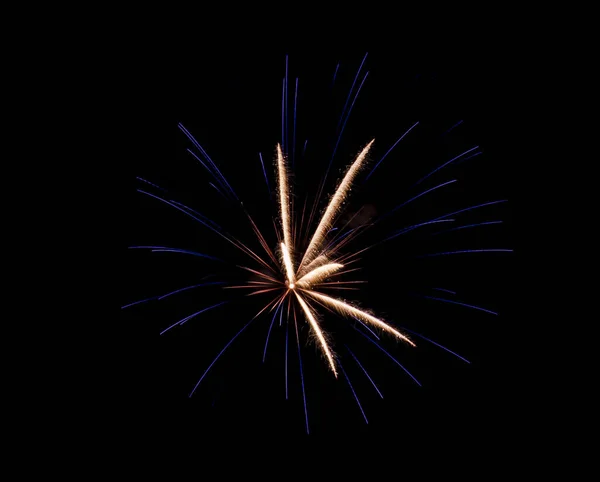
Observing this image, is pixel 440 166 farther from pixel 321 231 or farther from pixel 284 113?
pixel 284 113

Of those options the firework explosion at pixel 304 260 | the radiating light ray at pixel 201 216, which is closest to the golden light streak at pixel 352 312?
the firework explosion at pixel 304 260

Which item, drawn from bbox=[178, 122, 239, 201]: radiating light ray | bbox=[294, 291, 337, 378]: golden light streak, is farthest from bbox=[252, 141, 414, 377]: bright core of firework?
bbox=[178, 122, 239, 201]: radiating light ray

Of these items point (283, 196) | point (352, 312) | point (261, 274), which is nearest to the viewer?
point (283, 196)

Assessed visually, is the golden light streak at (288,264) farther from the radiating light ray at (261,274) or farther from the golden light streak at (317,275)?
the radiating light ray at (261,274)

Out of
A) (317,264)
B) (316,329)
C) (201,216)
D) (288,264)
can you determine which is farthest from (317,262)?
(201,216)

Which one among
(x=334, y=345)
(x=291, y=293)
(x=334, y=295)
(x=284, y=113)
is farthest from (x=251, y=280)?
(x=284, y=113)

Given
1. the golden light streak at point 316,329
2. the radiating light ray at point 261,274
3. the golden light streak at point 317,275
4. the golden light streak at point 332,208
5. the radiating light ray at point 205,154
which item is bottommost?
the golden light streak at point 316,329

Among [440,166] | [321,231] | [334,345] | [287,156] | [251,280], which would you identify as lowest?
[334,345]

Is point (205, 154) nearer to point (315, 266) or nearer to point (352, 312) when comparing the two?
point (315, 266)
